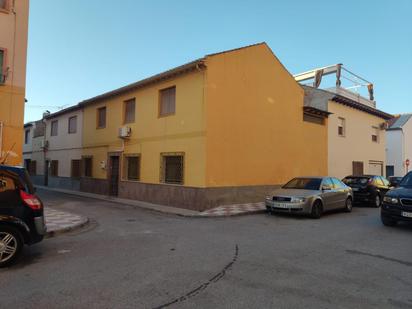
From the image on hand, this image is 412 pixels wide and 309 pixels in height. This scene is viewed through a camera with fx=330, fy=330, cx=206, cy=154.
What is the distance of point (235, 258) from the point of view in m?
5.93

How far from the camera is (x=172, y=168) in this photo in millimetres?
14094

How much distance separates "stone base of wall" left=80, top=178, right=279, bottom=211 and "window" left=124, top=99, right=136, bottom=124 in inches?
127

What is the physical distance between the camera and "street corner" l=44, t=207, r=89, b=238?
7.94 m

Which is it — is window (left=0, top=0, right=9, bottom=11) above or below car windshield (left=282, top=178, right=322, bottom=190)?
above

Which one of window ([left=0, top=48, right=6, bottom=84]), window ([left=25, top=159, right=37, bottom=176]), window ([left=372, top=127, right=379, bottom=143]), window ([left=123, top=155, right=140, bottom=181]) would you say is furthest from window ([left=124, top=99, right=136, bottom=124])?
window ([left=372, top=127, right=379, bottom=143])

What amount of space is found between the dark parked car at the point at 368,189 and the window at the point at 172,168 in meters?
8.21

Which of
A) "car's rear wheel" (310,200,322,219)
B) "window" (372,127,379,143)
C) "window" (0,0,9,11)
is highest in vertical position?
"window" (0,0,9,11)

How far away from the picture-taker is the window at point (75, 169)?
21234 mm

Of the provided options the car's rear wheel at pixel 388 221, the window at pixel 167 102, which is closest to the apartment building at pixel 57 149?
the window at pixel 167 102

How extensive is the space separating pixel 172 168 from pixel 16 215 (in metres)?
8.87

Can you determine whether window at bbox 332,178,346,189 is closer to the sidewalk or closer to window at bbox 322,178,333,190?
window at bbox 322,178,333,190

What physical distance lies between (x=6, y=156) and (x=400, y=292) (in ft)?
41.9

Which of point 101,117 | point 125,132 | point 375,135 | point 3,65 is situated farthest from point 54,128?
point 375,135

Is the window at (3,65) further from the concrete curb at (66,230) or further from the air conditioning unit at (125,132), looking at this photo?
the concrete curb at (66,230)
